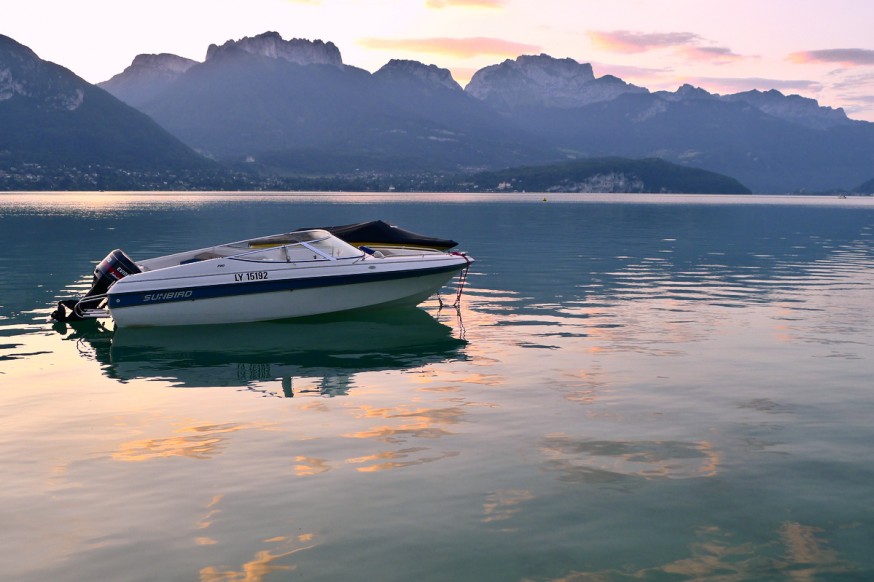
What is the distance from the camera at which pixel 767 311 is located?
28812 mm

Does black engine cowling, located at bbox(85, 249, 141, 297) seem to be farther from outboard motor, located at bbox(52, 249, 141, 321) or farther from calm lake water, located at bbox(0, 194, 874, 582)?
calm lake water, located at bbox(0, 194, 874, 582)

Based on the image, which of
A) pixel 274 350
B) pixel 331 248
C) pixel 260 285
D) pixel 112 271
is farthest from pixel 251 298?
pixel 112 271

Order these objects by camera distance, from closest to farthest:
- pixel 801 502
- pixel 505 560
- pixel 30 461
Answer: pixel 505 560
pixel 801 502
pixel 30 461

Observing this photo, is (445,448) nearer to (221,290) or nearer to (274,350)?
(274,350)

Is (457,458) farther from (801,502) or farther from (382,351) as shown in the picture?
(382,351)

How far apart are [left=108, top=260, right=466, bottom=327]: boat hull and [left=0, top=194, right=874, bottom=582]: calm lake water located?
0.52 metres

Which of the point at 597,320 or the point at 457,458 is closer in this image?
the point at 457,458

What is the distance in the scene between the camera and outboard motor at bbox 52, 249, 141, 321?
2609cm

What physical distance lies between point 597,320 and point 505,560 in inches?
721

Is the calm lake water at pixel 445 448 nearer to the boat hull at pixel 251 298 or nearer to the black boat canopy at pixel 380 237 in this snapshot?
the boat hull at pixel 251 298

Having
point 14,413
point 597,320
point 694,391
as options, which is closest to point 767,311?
point 597,320

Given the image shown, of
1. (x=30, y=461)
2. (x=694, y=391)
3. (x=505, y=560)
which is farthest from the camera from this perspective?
(x=694, y=391)

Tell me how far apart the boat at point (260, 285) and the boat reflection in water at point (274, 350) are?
1.75 ft

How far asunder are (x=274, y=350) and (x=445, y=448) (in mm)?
9715
